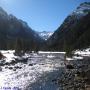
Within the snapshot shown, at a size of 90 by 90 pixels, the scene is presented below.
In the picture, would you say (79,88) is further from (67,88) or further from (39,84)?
(39,84)

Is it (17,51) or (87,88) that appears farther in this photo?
(17,51)

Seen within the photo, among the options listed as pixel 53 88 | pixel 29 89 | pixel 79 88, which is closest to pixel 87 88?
pixel 79 88

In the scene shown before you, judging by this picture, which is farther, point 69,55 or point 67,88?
point 69,55

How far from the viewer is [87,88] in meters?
44.4

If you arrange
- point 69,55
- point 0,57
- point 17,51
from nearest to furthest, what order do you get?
1. point 0,57
2. point 69,55
3. point 17,51

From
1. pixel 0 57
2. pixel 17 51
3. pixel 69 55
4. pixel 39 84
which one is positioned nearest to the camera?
pixel 39 84

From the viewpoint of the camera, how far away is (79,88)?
45.8 meters

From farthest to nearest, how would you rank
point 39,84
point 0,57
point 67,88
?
point 0,57
point 39,84
point 67,88

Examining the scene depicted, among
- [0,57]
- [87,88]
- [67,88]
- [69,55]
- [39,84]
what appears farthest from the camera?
[69,55]

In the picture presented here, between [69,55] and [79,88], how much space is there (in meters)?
110

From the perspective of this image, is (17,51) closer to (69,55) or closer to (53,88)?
(69,55)

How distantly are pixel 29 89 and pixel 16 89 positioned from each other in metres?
2.43

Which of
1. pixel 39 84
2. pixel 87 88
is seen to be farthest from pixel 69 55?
pixel 87 88

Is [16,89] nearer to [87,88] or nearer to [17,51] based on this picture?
[87,88]
